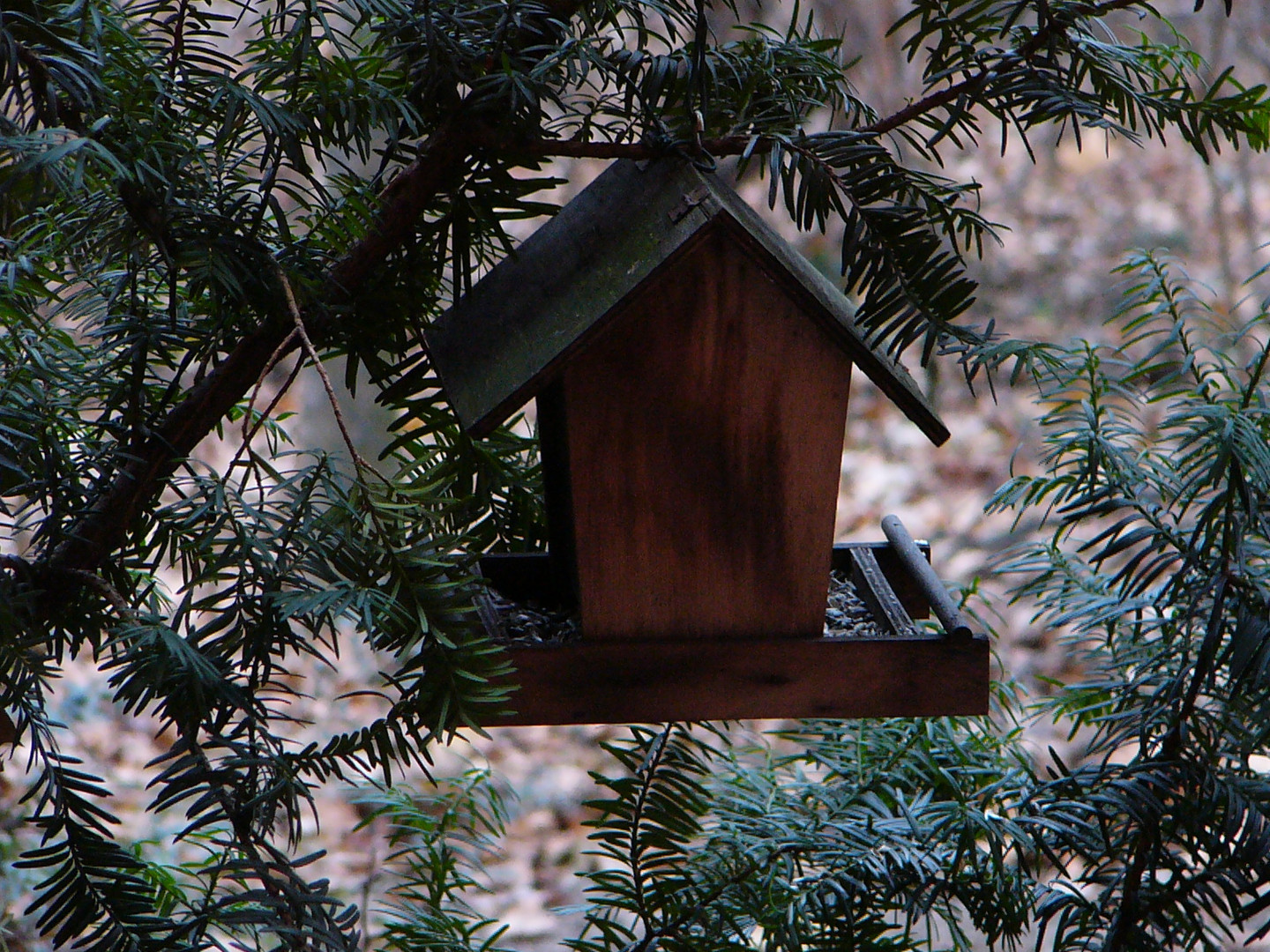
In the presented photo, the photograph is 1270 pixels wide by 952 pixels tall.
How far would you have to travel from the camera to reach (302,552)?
706 millimetres

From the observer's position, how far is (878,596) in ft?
3.43

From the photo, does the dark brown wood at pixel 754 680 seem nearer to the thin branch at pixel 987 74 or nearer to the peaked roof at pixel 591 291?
the peaked roof at pixel 591 291

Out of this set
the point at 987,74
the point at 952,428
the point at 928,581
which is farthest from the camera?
the point at 952,428

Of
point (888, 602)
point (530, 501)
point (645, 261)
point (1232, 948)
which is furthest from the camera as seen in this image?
point (1232, 948)

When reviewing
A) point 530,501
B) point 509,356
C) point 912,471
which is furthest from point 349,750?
point 912,471

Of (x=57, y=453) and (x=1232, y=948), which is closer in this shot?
(x=57, y=453)

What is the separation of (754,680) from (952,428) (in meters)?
2.99

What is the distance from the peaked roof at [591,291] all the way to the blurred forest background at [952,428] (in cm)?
91

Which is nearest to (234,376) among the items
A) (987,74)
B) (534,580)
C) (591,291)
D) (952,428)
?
(591,291)

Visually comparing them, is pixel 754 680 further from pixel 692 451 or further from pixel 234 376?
pixel 234 376

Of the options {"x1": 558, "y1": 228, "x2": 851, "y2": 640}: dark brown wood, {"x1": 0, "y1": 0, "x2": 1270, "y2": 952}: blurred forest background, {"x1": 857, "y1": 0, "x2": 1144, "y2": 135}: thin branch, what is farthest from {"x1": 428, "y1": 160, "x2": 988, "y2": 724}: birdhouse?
{"x1": 0, "y1": 0, "x2": 1270, "y2": 952}: blurred forest background

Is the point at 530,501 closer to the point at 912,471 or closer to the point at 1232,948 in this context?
the point at 1232,948

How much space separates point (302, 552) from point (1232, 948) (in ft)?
8.19

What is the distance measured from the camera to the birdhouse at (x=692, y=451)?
0.83 m
